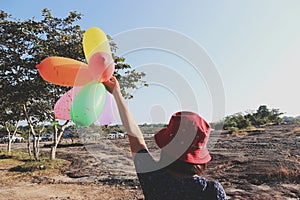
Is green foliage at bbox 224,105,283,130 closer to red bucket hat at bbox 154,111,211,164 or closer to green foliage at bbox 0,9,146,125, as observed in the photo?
green foliage at bbox 0,9,146,125

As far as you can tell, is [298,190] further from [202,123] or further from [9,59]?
[9,59]

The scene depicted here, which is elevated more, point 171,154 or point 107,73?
point 107,73

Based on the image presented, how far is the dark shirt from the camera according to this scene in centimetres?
105

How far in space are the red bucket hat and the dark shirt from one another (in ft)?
0.27

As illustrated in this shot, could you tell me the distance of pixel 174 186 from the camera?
1055 millimetres

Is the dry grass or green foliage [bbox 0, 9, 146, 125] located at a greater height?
green foliage [bbox 0, 9, 146, 125]

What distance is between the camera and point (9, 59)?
9.20 metres

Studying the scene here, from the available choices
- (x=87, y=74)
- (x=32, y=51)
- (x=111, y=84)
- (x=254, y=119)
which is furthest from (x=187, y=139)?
(x=254, y=119)

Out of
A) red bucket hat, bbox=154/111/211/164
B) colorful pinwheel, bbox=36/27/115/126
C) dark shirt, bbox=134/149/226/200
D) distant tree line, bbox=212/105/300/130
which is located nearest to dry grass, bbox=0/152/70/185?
colorful pinwheel, bbox=36/27/115/126

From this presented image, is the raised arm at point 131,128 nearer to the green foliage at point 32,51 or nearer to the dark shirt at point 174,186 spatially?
the dark shirt at point 174,186

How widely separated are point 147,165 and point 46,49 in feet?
28.4

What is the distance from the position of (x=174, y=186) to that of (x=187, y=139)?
7.3 inches

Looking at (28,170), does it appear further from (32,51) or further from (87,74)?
(87,74)

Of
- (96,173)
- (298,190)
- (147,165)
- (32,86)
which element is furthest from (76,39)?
(147,165)
